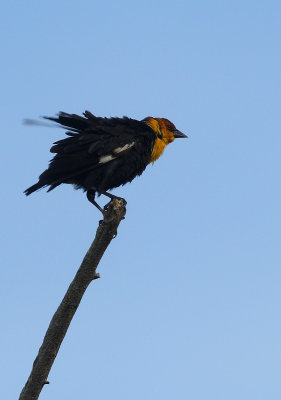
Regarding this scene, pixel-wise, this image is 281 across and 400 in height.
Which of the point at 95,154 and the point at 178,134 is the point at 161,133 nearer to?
the point at 178,134

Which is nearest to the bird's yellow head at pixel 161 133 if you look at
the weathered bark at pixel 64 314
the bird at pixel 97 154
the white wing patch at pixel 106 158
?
the bird at pixel 97 154

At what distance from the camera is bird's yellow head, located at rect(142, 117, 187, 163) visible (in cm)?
783

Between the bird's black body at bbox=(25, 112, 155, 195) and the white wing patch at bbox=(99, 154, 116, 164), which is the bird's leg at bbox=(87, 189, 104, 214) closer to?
the bird's black body at bbox=(25, 112, 155, 195)

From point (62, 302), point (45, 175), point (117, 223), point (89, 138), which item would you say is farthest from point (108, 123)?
point (62, 302)

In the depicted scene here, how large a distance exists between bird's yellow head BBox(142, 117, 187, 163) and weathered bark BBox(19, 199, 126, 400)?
3508 mm

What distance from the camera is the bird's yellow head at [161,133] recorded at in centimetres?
783

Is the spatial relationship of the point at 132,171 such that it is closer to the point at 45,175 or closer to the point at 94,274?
the point at 45,175

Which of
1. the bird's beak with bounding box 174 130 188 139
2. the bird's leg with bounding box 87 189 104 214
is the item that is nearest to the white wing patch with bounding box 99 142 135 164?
the bird's leg with bounding box 87 189 104 214

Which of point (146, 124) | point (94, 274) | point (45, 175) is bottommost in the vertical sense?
point (94, 274)

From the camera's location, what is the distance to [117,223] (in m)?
4.47

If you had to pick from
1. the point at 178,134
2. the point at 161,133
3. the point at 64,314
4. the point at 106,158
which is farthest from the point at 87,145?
the point at 64,314

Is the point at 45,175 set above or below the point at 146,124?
below

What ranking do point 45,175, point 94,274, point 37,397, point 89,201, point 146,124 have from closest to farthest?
point 37,397 → point 94,274 → point 45,175 → point 89,201 → point 146,124

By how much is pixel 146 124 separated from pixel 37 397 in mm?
4391
